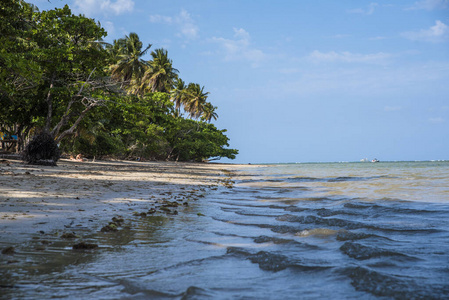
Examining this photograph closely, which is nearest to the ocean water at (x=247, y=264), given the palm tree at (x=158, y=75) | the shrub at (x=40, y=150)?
the shrub at (x=40, y=150)

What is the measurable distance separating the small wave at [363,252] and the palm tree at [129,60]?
41.6 metres

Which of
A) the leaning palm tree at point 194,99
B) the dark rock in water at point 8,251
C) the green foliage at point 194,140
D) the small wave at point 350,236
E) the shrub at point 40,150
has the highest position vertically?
the leaning palm tree at point 194,99

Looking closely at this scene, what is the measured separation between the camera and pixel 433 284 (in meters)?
2.23

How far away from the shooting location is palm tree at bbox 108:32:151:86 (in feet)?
140

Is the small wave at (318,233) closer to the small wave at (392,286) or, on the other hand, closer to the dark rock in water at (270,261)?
the dark rock in water at (270,261)

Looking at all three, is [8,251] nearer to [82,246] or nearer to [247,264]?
[82,246]

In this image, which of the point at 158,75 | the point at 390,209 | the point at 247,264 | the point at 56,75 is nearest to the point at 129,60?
the point at 158,75

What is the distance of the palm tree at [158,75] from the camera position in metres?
48.1

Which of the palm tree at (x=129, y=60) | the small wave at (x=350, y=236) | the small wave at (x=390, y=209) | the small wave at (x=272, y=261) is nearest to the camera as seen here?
the small wave at (x=272, y=261)

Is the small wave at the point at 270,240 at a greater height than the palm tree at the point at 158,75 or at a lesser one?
lesser

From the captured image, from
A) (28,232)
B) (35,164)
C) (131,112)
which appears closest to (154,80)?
(131,112)

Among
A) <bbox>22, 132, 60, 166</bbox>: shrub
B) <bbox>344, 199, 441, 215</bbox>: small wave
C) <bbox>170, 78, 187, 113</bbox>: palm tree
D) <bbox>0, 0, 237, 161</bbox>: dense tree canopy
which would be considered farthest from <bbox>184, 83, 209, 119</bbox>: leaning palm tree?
<bbox>344, 199, 441, 215</bbox>: small wave

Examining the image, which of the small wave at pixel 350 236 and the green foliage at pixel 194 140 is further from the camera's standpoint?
the green foliage at pixel 194 140

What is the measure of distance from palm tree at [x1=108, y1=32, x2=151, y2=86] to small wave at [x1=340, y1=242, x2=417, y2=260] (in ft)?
136
